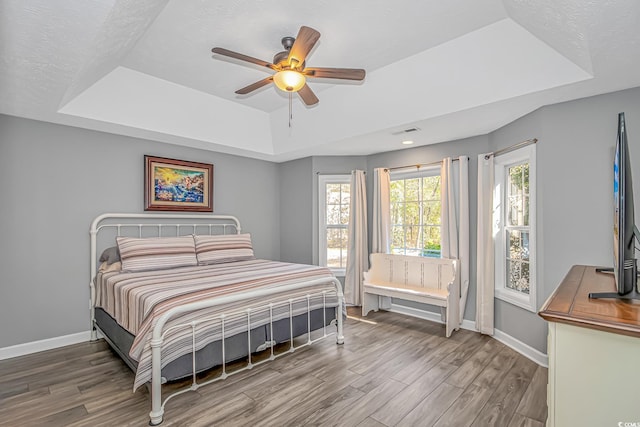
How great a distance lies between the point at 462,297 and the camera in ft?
12.8

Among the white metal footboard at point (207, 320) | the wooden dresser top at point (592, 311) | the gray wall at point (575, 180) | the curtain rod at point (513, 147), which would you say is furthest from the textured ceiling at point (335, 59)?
the white metal footboard at point (207, 320)

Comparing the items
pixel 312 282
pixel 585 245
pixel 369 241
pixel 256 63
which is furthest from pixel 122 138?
pixel 585 245

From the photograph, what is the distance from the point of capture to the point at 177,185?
424 cm

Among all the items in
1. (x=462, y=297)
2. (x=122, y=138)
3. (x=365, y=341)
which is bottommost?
(x=365, y=341)

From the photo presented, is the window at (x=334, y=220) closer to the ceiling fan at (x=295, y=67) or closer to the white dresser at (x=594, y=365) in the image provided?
the ceiling fan at (x=295, y=67)

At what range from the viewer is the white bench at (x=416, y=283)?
12.2ft

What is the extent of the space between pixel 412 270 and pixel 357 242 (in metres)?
0.92

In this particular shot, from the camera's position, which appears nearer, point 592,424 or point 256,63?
point 592,424

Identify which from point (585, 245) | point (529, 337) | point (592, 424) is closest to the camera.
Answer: point (592, 424)

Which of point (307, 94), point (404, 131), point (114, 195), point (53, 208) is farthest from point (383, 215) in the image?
point (53, 208)

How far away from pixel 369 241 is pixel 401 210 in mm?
696

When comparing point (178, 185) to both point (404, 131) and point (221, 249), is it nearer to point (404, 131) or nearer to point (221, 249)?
point (221, 249)

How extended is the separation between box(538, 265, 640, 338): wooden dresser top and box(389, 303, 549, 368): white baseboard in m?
1.45

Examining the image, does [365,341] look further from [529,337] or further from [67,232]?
[67,232]
